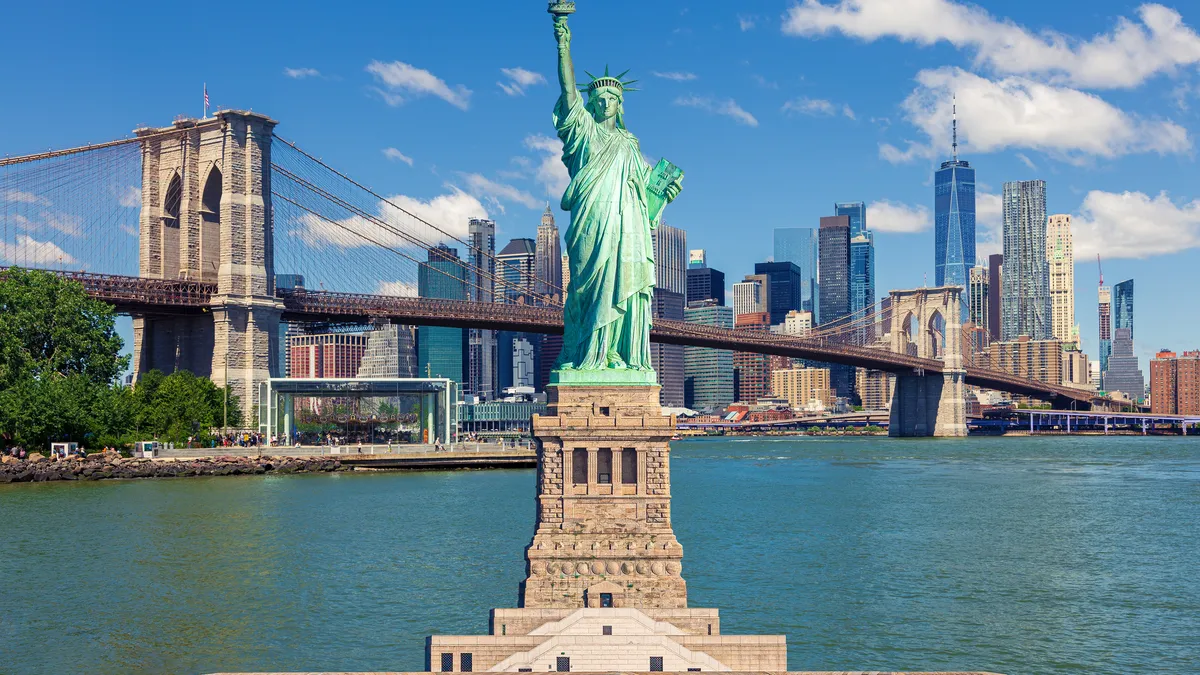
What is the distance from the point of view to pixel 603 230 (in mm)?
22000

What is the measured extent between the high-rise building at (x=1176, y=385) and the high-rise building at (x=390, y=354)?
4361 inches

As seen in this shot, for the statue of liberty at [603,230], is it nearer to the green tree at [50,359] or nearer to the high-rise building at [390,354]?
the green tree at [50,359]

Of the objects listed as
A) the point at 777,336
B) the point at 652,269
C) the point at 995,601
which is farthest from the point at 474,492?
the point at 777,336

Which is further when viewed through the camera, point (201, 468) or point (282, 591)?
point (201, 468)

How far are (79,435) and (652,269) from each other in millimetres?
48522

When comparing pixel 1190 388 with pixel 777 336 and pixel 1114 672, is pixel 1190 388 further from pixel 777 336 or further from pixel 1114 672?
pixel 1114 672

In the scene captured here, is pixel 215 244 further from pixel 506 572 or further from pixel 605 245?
pixel 605 245

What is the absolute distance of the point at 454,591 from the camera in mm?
29859

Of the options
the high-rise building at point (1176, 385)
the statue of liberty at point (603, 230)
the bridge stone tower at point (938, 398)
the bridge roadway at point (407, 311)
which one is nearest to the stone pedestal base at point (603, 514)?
the statue of liberty at point (603, 230)

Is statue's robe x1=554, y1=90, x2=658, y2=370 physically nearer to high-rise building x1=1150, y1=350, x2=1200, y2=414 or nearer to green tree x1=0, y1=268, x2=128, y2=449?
green tree x1=0, y1=268, x2=128, y2=449

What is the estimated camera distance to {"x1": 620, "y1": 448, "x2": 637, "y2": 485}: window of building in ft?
68.3

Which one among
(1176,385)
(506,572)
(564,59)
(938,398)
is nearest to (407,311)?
(506,572)

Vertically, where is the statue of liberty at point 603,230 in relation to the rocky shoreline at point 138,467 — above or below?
above

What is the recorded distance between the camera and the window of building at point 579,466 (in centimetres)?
2089
